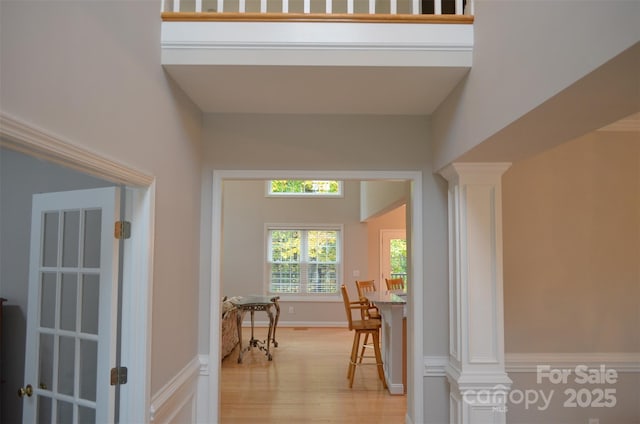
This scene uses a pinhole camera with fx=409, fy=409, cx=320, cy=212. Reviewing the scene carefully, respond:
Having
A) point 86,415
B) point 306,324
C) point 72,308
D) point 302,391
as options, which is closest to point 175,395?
point 86,415

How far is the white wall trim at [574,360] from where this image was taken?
10.1 ft

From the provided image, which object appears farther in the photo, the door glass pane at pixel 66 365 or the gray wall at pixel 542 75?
the door glass pane at pixel 66 365

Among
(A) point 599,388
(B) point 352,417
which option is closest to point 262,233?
(B) point 352,417

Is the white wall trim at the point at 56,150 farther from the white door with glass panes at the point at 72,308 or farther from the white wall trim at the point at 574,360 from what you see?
the white wall trim at the point at 574,360

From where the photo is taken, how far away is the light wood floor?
4061 mm

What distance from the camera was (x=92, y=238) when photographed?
2.04m

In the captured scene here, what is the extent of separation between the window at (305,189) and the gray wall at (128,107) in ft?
20.0

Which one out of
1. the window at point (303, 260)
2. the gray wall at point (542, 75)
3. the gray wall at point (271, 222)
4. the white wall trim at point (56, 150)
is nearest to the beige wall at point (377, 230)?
the gray wall at point (271, 222)

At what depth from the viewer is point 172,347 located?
8.18ft

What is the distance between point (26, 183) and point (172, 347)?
1421mm

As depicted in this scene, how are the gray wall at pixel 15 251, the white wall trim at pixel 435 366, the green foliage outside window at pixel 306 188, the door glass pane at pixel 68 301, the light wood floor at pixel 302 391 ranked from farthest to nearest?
the green foliage outside window at pixel 306 188 < the light wood floor at pixel 302 391 < the white wall trim at pixel 435 366 < the gray wall at pixel 15 251 < the door glass pane at pixel 68 301

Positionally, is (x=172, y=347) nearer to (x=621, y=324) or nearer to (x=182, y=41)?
(x=182, y=41)

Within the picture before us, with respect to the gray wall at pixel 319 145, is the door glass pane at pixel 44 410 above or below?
below

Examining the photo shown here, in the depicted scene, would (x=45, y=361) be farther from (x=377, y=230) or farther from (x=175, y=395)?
(x=377, y=230)
